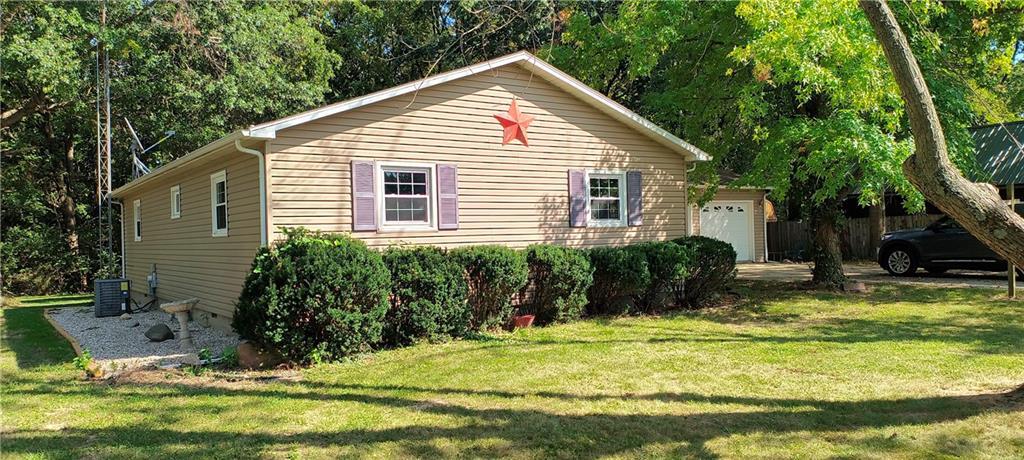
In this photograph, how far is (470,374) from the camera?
6.41m

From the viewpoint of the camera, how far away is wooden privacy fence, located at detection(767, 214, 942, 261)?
65.7ft

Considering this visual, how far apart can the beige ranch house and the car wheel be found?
640cm

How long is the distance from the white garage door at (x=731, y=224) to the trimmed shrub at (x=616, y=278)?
9869mm

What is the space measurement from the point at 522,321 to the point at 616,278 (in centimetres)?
174

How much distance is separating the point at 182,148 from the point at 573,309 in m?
14.4

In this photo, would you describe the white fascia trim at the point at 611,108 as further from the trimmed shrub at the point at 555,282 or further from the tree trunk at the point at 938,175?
the tree trunk at the point at 938,175

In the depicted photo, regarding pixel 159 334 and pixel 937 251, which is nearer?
pixel 159 334

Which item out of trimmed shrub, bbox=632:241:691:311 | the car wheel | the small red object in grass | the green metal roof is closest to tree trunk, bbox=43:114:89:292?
the small red object in grass

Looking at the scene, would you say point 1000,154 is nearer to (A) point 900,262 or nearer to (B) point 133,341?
(A) point 900,262

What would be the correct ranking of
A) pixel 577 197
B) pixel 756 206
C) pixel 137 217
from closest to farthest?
pixel 577 197, pixel 137 217, pixel 756 206

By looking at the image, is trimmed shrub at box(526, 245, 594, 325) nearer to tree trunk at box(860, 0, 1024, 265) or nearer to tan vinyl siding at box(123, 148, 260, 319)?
tan vinyl siding at box(123, 148, 260, 319)

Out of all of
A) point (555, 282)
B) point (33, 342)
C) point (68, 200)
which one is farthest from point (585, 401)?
point (68, 200)

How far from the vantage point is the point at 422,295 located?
807 cm

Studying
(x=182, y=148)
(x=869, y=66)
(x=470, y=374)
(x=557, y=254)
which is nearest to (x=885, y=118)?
(x=869, y=66)
